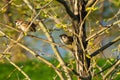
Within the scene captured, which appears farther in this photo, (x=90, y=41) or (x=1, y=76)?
(x=1, y=76)

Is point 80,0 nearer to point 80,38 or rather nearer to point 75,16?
point 75,16

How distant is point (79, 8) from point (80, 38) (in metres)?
0.47

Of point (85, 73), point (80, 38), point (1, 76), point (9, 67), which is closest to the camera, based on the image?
point (80, 38)

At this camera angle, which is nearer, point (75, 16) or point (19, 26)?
point (75, 16)

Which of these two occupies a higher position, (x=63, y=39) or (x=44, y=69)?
(x=63, y=39)

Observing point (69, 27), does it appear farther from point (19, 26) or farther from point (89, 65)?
point (19, 26)

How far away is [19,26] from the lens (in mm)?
6254

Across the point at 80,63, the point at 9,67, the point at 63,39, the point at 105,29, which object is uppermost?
the point at 105,29

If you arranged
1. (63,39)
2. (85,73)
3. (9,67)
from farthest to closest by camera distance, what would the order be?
(9,67)
(63,39)
(85,73)

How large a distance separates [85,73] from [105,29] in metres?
0.57

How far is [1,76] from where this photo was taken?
12711 millimetres

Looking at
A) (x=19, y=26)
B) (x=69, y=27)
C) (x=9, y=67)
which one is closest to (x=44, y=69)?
(x=9, y=67)

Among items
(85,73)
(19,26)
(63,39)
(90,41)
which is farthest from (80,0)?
(19,26)

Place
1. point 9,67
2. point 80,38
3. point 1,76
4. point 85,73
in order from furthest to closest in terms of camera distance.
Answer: point 9,67 → point 1,76 → point 85,73 → point 80,38
